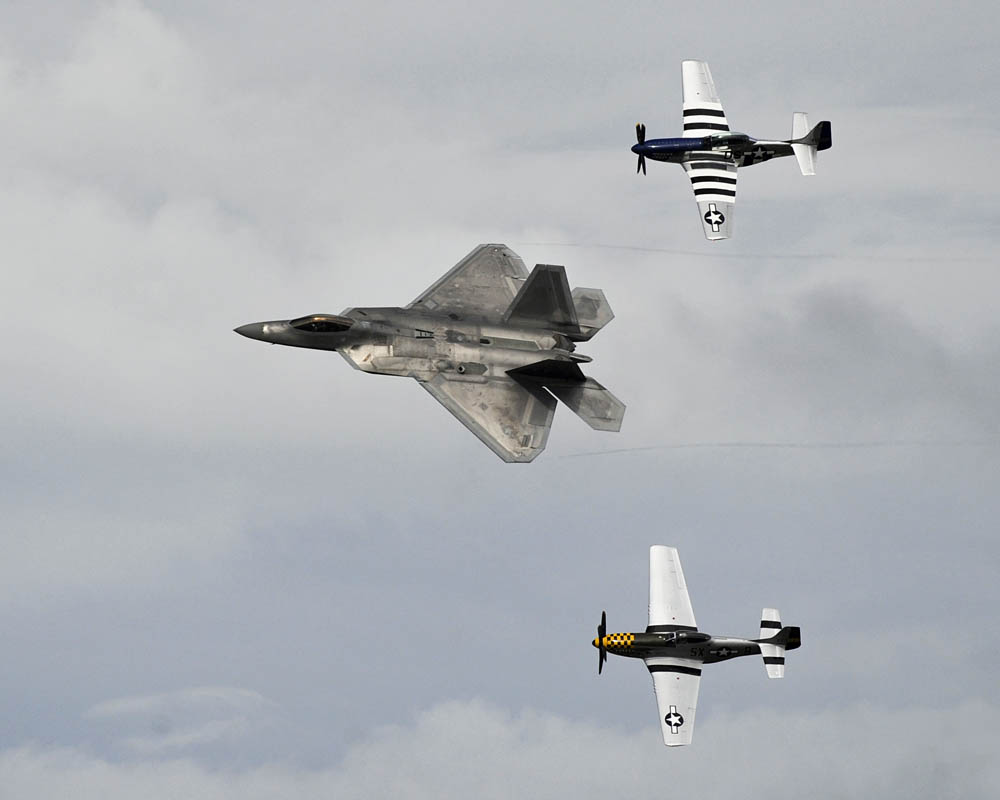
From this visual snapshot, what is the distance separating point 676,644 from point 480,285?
63.8 feet

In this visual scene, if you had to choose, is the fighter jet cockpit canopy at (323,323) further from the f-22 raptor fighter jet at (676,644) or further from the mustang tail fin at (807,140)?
the mustang tail fin at (807,140)

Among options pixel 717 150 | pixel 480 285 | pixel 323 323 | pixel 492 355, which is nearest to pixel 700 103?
pixel 717 150

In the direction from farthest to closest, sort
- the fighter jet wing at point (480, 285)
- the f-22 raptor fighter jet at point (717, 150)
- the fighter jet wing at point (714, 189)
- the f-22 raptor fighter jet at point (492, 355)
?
the f-22 raptor fighter jet at point (717, 150)
the fighter jet wing at point (714, 189)
the fighter jet wing at point (480, 285)
the f-22 raptor fighter jet at point (492, 355)

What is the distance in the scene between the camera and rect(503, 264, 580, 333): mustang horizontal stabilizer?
90.8 metres

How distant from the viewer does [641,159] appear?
104m

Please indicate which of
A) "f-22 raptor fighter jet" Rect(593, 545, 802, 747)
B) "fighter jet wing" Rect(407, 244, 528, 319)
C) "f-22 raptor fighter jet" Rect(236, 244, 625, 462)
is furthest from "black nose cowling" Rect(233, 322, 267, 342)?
"f-22 raptor fighter jet" Rect(593, 545, 802, 747)

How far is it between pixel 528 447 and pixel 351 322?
9.84 m

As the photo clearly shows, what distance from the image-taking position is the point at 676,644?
302 feet

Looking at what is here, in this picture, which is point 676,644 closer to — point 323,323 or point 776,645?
point 776,645

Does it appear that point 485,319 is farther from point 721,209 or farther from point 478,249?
point 721,209

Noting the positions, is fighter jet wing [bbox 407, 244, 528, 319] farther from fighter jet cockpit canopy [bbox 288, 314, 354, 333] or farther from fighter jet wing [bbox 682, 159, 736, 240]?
fighter jet wing [bbox 682, 159, 736, 240]

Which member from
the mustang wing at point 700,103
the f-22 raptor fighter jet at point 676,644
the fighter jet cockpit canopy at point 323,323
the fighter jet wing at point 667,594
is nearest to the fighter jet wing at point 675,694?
the f-22 raptor fighter jet at point 676,644

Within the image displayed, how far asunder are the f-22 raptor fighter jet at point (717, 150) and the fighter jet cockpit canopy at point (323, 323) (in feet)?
72.8

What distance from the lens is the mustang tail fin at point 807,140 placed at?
103125 mm
